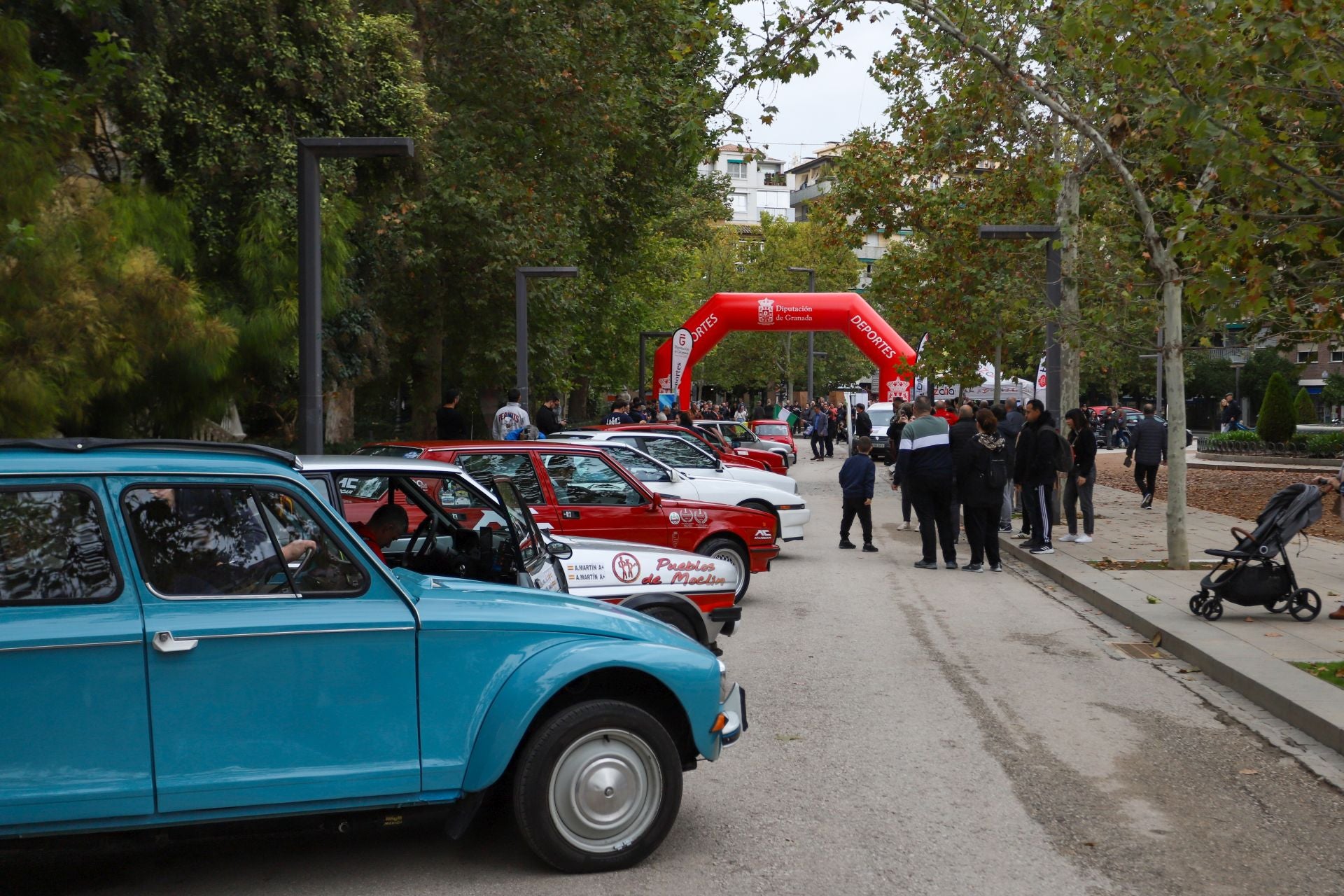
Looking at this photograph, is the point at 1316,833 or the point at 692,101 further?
the point at 692,101

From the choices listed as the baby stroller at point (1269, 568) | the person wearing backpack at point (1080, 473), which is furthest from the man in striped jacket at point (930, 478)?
the baby stroller at point (1269, 568)

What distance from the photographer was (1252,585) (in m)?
11.0

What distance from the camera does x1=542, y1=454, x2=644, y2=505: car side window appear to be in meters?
11.7

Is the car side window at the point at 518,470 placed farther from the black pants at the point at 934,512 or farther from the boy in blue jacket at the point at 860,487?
the boy in blue jacket at the point at 860,487

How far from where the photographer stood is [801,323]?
36.6 m

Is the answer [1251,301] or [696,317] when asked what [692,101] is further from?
[696,317]

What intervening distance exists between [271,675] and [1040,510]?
44.7ft

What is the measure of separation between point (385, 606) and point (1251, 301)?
644 centimetres

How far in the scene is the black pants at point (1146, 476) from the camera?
77.9 ft

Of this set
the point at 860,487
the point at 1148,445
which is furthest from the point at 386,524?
the point at 1148,445

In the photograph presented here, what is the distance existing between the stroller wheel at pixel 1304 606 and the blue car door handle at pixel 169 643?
31.4 ft

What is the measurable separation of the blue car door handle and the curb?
6.09 m

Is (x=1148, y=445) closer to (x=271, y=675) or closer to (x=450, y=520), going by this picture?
(x=450, y=520)

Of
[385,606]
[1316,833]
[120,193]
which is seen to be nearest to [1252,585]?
[1316,833]
